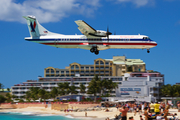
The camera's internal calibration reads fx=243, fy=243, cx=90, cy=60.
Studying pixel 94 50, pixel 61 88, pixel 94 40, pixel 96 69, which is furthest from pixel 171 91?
pixel 96 69

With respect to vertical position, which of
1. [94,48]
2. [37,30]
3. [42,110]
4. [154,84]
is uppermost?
[37,30]

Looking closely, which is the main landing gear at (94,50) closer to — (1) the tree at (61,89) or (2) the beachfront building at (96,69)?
(1) the tree at (61,89)

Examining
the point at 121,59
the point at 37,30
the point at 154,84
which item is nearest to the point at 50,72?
the point at 121,59

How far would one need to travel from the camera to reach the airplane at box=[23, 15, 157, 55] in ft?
135

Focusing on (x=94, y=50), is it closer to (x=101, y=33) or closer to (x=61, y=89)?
(x=101, y=33)

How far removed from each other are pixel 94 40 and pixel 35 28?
436 inches

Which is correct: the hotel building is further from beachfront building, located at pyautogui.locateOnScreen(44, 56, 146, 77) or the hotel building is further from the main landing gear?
the main landing gear

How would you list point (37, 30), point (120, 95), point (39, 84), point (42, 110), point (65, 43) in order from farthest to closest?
point (39, 84)
point (120, 95)
point (42, 110)
point (37, 30)
point (65, 43)

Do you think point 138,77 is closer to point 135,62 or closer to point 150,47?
point 135,62

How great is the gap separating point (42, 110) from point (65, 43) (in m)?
44.3

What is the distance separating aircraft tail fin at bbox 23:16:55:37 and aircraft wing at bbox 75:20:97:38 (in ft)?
20.6

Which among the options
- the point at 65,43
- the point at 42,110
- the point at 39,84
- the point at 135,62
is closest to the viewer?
the point at 65,43

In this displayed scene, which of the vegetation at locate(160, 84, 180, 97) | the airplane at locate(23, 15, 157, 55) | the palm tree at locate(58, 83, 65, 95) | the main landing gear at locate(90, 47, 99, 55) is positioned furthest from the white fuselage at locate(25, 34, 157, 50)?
the palm tree at locate(58, 83, 65, 95)

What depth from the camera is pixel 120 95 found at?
86938 millimetres
